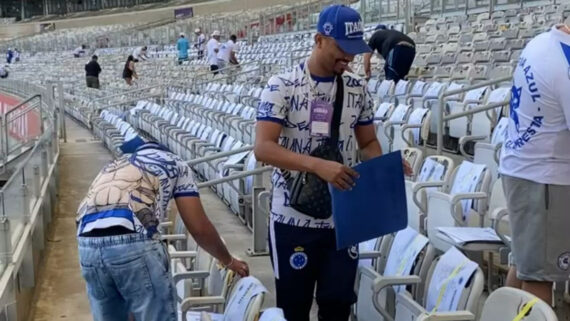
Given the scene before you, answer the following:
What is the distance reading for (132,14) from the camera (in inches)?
1919

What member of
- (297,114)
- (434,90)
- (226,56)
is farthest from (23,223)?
(226,56)

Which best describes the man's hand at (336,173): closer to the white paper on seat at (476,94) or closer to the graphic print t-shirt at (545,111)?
the graphic print t-shirt at (545,111)

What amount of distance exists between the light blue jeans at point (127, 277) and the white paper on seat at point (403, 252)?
3.27 ft

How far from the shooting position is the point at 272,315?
2373mm

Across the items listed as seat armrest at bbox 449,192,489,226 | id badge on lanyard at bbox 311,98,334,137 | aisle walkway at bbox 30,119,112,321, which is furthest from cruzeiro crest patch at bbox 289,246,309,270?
aisle walkway at bbox 30,119,112,321

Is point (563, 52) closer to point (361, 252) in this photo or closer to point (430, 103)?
point (361, 252)

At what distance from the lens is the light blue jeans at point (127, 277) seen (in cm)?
261

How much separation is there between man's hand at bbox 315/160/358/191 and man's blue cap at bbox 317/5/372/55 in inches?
15.2

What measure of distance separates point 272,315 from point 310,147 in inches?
25.5

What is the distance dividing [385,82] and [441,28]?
18.5 feet

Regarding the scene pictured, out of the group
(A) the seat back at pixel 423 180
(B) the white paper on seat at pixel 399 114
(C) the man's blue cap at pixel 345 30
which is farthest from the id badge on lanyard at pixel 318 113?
(B) the white paper on seat at pixel 399 114

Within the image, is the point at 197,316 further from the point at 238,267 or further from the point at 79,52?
the point at 79,52

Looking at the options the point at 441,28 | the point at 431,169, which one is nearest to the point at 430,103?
the point at 431,169

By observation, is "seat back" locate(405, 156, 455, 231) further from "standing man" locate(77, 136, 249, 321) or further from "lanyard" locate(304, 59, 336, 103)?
"standing man" locate(77, 136, 249, 321)
